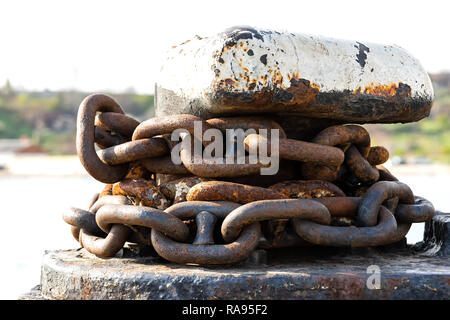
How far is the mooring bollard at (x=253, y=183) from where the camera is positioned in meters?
1.90

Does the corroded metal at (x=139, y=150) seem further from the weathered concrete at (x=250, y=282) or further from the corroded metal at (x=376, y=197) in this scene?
the corroded metal at (x=376, y=197)

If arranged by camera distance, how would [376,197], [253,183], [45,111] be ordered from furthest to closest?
[45,111] < [253,183] < [376,197]

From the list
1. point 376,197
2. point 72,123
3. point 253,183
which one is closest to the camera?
point 376,197

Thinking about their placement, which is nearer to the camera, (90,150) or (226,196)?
(226,196)

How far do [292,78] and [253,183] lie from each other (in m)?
Result: 0.40

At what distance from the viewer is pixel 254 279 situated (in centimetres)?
183

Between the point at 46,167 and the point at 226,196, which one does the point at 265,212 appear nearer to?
the point at 226,196

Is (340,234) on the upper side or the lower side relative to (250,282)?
upper

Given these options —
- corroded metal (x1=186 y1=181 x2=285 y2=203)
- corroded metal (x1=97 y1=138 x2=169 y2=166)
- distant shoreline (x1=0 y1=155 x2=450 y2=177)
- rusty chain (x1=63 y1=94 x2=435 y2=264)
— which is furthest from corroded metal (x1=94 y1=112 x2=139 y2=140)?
distant shoreline (x1=0 y1=155 x2=450 y2=177)

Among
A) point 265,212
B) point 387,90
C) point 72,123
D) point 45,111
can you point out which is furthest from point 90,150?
point 45,111

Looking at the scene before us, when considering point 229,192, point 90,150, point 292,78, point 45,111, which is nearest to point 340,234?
point 229,192

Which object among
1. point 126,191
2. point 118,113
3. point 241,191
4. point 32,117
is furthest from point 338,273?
point 32,117

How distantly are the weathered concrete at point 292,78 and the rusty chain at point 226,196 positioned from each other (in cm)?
9
